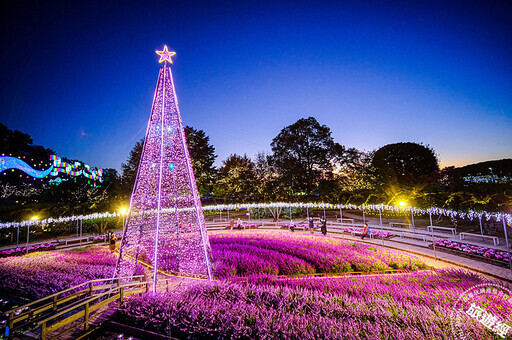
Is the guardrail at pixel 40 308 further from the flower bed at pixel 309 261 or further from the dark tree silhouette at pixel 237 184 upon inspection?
the dark tree silhouette at pixel 237 184

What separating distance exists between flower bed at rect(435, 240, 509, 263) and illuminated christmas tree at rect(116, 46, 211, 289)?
44.6 feet

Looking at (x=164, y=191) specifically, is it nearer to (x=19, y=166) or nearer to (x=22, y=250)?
(x=22, y=250)

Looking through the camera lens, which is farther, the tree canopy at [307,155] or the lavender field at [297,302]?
the tree canopy at [307,155]

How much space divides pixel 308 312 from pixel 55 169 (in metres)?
40.2

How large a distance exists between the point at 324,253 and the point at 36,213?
88.9 ft

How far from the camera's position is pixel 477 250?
1102 cm

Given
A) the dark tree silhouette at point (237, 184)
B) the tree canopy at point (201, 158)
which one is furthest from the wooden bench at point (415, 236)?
the tree canopy at point (201, 158)

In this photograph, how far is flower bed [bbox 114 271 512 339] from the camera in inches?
168

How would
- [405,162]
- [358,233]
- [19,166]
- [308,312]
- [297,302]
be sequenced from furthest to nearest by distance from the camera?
1. [405,162]
2. [19,166]
3. [358,233]
4. [297,302]
5. [308,312]

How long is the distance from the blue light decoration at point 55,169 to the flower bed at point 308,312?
3294cm

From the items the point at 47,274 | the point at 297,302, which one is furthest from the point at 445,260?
the point at 47,274

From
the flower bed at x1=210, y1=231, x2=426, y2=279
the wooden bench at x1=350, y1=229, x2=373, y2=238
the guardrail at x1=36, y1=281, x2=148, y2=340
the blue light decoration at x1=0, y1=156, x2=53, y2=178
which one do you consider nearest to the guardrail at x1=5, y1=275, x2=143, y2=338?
the guardrail at x1=36, y1=281, x2=148, y2=340

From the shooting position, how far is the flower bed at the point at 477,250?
10.1 meters

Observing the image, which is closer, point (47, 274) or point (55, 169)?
point (47, 274)
